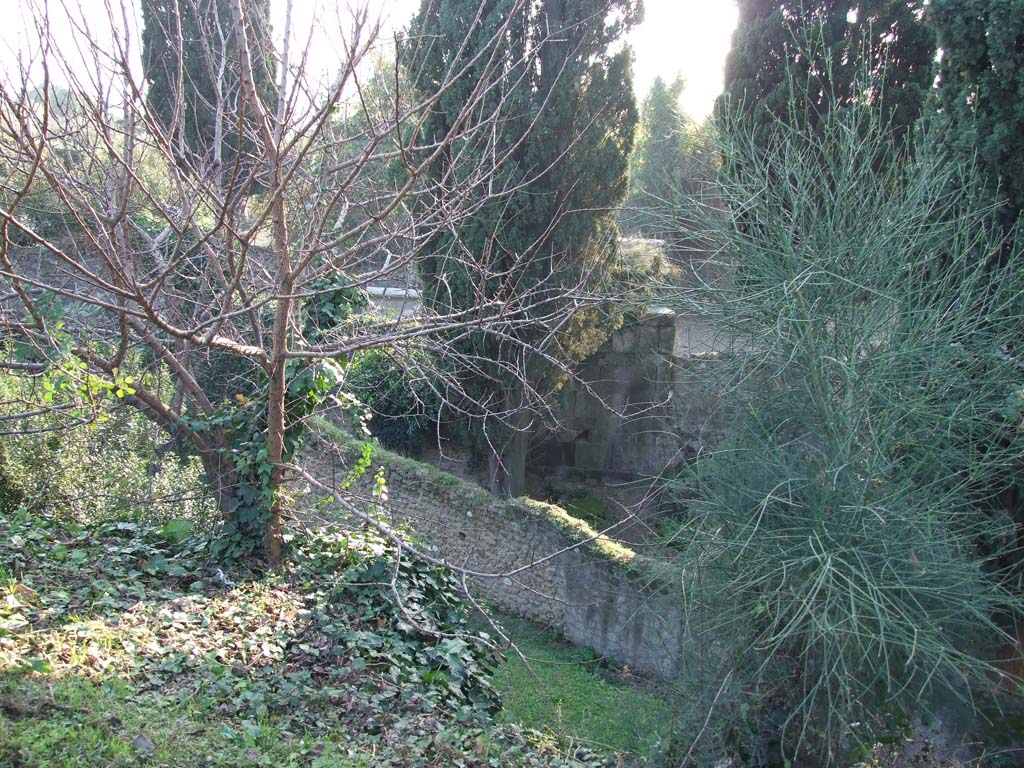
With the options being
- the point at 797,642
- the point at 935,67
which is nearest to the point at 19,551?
the point at 797,642

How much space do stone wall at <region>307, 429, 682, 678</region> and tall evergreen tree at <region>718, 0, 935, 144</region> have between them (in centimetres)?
510

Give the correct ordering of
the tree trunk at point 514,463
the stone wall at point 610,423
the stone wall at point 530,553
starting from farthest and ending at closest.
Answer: the stone wall at point 610,423
the tree trunk at point 514,463
the stone wall at point 530,553

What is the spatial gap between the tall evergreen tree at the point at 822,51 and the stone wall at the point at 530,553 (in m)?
5.10

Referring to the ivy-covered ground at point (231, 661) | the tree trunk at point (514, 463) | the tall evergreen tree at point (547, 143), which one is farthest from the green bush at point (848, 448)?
the tree trunk at point (514, 463)

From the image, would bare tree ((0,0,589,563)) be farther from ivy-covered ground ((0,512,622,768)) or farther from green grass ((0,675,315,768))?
green grass ((0,675,315,768))

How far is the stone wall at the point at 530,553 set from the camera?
9039mm

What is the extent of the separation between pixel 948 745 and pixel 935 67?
15.8 ft

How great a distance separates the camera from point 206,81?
40.7 feet

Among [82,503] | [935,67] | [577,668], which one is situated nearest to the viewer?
[935,67]

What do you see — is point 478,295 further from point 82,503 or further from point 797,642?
point 82,503

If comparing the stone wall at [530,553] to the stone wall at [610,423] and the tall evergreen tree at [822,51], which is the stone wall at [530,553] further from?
the tall evergreen tree at [822,51]

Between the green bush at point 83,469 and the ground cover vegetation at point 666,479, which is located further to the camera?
the green bush at point 83,469

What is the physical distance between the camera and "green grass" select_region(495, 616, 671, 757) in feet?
18.4

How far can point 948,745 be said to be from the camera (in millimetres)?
5230
